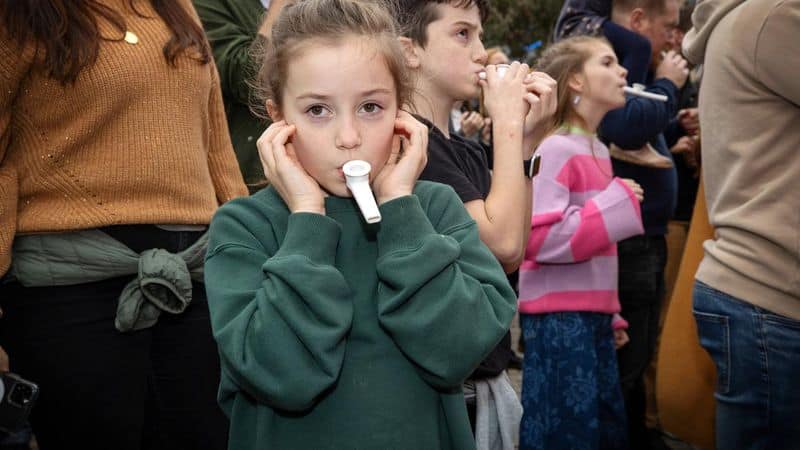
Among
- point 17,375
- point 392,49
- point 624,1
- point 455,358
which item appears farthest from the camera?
point 624,1

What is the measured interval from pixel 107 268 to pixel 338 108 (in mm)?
854

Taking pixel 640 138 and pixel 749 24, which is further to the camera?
pixel 640 138

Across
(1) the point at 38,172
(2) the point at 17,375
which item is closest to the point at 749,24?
(1) the point at 38,172

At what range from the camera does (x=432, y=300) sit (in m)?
1.46

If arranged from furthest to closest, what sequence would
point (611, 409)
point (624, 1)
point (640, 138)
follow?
point (624, 1)
point (640, 138)
point (611, 409)

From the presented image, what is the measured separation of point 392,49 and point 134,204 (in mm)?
837

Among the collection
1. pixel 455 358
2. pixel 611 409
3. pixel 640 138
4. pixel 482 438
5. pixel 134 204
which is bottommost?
pixel 611 409

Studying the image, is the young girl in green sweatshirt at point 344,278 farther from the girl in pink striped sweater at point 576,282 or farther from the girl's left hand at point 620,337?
the girl's left hand at point 620,337

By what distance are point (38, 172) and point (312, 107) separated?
86cm

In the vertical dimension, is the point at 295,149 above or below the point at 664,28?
above

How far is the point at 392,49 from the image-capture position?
66.4 inches

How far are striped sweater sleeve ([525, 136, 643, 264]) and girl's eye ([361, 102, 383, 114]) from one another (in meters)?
1.38

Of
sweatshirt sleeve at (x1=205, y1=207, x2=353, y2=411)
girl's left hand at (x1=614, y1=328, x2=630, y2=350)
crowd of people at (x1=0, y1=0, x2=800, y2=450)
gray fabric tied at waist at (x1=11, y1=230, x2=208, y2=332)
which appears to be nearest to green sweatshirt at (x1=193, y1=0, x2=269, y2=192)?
crowd of people at (x1=0, y1=0, x2=800, y2=450)

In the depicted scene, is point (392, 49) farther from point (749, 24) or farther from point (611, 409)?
point (611, 409)
